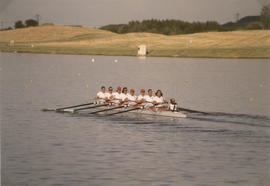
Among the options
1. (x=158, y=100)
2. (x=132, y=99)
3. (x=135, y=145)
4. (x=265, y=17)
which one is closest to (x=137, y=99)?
(x=132, y=99)

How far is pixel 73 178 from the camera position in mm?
18781

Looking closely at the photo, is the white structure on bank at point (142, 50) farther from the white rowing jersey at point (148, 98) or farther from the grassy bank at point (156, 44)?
the white rowing jersey at point (148, 98)

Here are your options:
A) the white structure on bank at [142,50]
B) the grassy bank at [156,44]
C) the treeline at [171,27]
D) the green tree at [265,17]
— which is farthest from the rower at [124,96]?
the treeline at [171,27]

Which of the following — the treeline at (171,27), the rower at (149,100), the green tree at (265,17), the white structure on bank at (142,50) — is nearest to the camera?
the rower at (149,100)

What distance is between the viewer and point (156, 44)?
404 ft

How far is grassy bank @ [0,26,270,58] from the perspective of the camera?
106062mm

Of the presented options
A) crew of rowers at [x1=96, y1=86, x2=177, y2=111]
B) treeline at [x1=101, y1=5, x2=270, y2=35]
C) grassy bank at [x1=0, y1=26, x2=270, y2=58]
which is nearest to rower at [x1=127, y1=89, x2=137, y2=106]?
crew of rowers at [x1=96, y1=86, x2=177, y2=111]

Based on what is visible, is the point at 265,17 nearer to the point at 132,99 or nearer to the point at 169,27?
the point at 169,27

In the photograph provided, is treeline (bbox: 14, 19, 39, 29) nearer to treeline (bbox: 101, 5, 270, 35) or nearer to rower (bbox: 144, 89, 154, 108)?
treeline (bbox: 101, 5, 270, 35)

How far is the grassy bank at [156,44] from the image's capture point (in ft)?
348

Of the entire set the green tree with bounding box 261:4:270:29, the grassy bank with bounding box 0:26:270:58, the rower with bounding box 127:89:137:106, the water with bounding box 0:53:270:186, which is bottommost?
the water with bounding box 0:53:270:186

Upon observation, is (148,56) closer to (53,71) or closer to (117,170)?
(53,71)

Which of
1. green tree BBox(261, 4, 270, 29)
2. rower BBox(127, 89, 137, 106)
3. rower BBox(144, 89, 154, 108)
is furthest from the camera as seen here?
green tree BBox(261, 4, 270, 29)

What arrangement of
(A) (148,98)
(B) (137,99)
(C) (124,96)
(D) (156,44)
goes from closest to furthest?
(A) (148,98) < (B) (137,99) < (C) (124,96) < (D) (156,44)
